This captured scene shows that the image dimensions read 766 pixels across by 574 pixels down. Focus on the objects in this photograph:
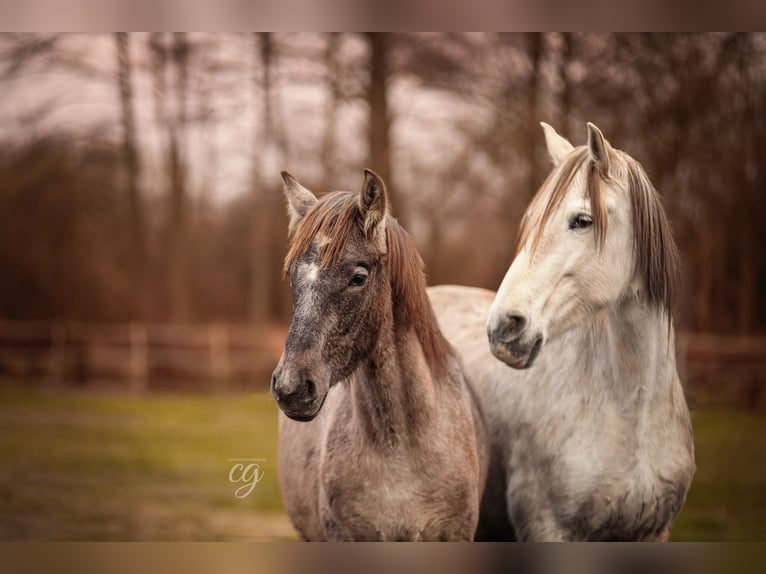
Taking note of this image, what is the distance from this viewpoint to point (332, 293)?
2076mm

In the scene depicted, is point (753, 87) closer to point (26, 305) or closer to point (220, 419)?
point (220, 419)

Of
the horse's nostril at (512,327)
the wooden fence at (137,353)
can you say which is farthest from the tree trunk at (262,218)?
the horse's nostril at (512,327)

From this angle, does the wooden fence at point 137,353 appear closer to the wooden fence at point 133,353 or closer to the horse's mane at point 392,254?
the wooden fence at point 133,353

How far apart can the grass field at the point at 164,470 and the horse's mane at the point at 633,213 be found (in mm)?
1281

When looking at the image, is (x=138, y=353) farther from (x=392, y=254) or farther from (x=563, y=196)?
(x=563, y=196)

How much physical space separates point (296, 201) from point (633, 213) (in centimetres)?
110

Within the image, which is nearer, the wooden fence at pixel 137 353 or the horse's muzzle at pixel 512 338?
the horse's muzzle at pixel 512 338

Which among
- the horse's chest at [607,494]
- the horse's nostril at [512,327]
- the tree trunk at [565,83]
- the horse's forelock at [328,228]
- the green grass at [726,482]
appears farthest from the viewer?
the tree trunk at [565,83]

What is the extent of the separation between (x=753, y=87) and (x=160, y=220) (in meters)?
3.04

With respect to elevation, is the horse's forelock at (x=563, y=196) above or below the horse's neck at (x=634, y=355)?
above

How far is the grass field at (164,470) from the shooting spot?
3.35 m

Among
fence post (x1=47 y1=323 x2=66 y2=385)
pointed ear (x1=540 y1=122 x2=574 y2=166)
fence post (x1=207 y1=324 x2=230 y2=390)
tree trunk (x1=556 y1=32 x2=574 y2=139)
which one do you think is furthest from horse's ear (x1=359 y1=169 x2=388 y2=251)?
fence post (x1=47 y1=323 x2=66 y2=385)

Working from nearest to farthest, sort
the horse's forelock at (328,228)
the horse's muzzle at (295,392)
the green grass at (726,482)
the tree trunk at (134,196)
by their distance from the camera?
the horse's muzzle at (295,392) < the horse's forelock at (328,228) < the green grass at (726,482) < the tree trunk at (134,196)

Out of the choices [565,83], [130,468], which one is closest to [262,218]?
[130,468]
